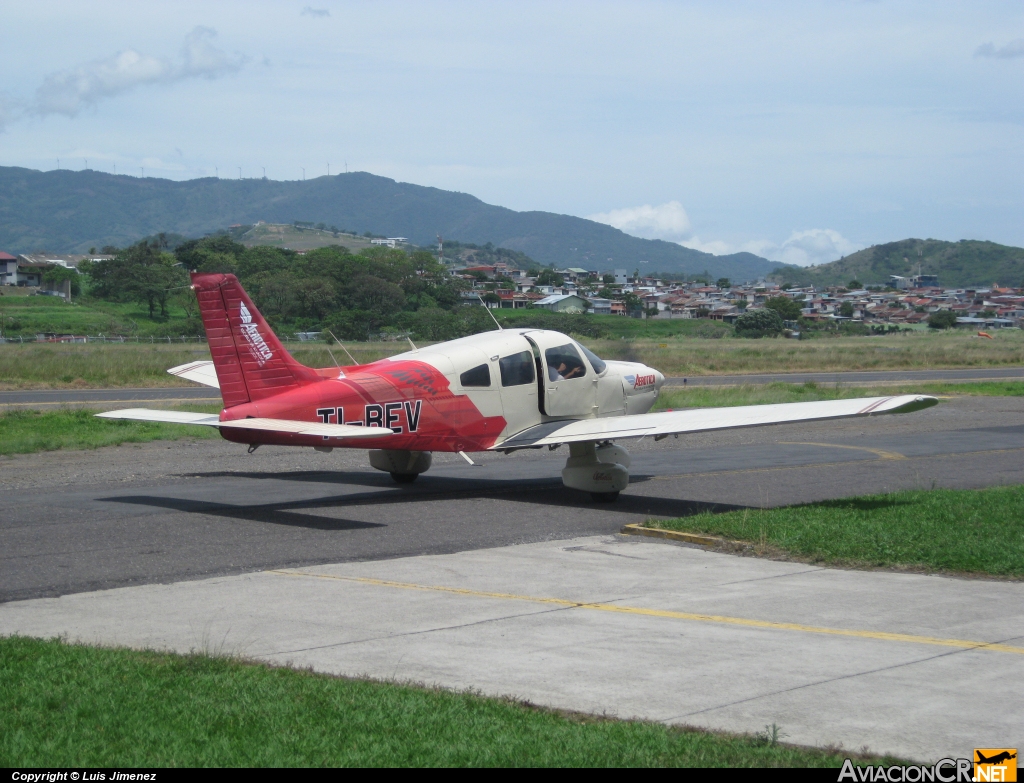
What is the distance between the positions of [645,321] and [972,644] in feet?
268

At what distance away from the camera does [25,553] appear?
1195 cm

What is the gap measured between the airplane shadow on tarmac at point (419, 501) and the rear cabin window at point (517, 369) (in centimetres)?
182

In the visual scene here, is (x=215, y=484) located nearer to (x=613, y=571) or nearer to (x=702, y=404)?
(x=613, y=571)

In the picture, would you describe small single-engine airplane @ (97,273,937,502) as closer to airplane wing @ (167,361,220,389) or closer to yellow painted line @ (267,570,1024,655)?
airplane wing @ (167,361,220,389)

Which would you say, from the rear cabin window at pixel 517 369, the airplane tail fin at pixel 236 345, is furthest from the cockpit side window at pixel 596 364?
the airplane tail fin at pixel 236 345

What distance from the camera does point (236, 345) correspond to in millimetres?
15141

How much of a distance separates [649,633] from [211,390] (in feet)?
122

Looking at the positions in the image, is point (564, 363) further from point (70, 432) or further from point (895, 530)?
point (70, 432)

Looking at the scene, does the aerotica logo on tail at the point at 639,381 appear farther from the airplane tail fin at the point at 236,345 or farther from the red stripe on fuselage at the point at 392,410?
the airplane tail fin at the point at 236,345

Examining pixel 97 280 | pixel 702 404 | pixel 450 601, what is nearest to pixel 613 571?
pixel 450 601

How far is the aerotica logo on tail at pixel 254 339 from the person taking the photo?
49.8 ft

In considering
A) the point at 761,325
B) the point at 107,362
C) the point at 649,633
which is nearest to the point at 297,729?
the point at 649,633

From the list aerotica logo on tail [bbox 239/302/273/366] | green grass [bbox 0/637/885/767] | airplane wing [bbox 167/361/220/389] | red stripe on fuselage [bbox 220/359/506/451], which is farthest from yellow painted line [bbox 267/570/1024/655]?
airplane wing [bbox 167/361/220/389]

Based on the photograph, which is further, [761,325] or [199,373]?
[761,325]
